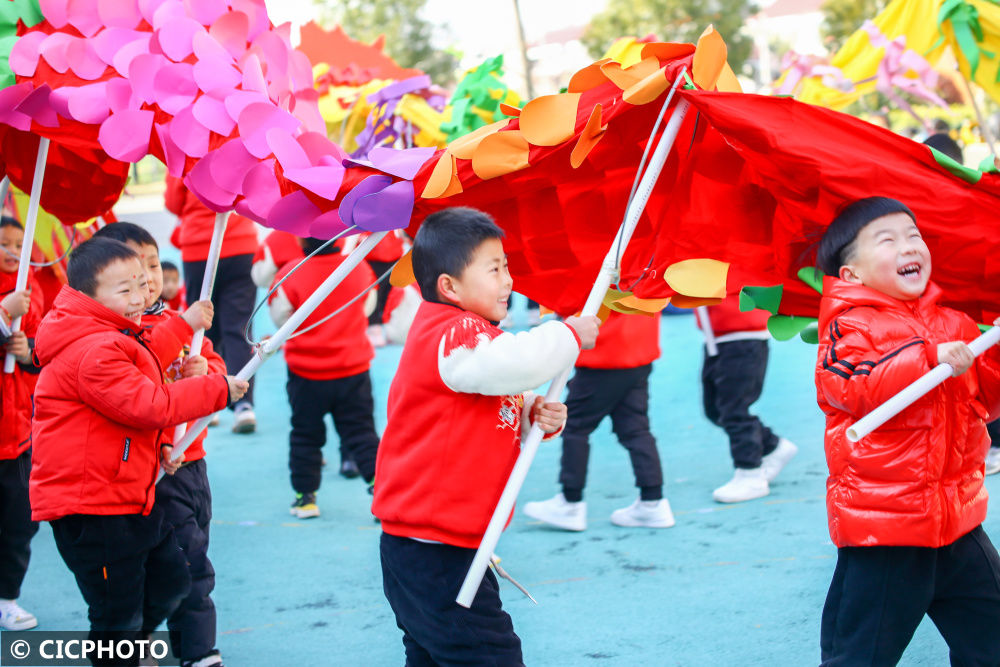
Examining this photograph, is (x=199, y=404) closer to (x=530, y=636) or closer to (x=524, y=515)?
(x=530, y=636)

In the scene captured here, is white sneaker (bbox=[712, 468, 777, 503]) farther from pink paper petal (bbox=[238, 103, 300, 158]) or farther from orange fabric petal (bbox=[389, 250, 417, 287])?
pink paper petal (bbox=[238, 103, 300, 158])

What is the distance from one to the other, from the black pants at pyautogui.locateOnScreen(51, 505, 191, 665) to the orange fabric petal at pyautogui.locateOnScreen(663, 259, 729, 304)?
1602 millimetres

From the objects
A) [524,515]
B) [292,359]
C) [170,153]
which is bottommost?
[524,515]

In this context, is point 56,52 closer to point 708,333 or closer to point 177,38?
point 177,38

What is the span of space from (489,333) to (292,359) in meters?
2.58

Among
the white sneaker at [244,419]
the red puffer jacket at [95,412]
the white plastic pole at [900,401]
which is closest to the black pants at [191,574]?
the red puffer jacket at [95,412]

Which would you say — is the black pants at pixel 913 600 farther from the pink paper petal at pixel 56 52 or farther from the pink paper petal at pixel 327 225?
the pink paper petal at pixel 56 52

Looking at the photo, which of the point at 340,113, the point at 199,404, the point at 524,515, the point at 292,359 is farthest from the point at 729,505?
the point at 340,113

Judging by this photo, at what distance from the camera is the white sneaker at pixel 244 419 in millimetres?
6250

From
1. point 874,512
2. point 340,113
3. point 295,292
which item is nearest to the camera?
point 874,512

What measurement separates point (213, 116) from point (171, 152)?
6.8 inches

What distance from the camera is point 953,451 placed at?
2.24m

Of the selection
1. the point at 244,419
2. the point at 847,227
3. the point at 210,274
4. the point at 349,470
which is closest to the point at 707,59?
the point at 847,227

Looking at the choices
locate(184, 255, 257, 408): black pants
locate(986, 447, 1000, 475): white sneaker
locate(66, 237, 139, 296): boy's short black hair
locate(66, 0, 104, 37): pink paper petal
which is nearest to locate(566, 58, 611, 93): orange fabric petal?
locate(66, 237, 139, 296): boy's short black hair
